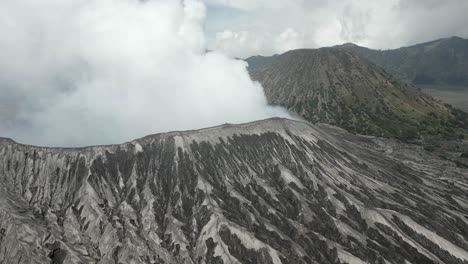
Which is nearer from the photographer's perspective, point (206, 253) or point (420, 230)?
point (206, 253)

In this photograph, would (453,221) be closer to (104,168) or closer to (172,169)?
(172,169)

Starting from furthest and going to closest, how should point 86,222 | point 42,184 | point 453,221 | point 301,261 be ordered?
point 453,221, point 42,184, point 86,222, point 301,261

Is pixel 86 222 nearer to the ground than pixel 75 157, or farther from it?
nearer to the ground

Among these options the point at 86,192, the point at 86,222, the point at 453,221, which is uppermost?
the point at 86,192

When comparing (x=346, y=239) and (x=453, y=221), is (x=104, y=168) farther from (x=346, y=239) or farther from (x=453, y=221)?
(x=453, y=221)

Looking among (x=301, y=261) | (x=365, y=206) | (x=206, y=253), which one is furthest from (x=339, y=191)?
(x=206, y=253)

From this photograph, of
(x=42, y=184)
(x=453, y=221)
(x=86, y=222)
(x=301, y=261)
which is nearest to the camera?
(x=301, y=261)

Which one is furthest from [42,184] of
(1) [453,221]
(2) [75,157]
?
(1) [453,221]
